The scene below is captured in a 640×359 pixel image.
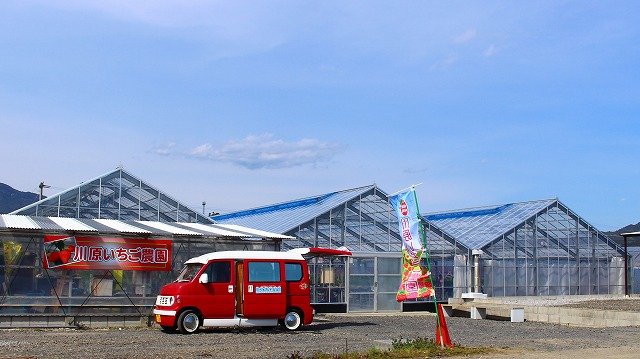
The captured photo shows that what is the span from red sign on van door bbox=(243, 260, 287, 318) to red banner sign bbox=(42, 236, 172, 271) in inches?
148

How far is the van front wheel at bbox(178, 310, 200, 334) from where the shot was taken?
59.4 feet

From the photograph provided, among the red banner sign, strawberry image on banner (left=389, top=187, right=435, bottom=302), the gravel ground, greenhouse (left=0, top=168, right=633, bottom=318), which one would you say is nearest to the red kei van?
the gravel ground

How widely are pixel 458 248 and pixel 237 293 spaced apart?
15591mm

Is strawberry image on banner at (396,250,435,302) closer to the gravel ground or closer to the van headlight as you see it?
the gravel ground

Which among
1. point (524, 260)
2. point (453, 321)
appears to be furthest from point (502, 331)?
point (524, 260)

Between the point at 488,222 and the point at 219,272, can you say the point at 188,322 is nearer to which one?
the point at 219,272

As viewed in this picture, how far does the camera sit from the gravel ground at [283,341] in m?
14.3

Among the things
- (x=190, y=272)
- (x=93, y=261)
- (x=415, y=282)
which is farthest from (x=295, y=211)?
(x=415, y=282)

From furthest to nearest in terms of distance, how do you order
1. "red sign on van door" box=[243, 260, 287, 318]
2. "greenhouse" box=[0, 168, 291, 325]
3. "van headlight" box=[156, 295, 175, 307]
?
"greenhouse" box=[0, 168, 291, 325] < "red sign on van door" box=[243, 260, 287, 318] < "van headlight" box=[156, 295, 175, 307]


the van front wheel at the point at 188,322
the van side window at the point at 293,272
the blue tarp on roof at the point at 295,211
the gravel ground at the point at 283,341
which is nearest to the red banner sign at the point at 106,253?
the gravel ground at the point at 283,341

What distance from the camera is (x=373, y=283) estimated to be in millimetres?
29672

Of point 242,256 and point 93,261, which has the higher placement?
point 242,256

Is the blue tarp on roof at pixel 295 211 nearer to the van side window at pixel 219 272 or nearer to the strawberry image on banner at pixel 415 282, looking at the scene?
the van side window at pixel 219 272

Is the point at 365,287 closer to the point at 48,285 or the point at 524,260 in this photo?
the point at 524,260
